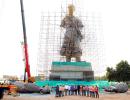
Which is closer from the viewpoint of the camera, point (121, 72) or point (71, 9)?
point (71, 9)

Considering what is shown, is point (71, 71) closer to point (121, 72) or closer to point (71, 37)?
point (71, 37)

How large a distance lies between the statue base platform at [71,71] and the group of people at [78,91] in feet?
78.7

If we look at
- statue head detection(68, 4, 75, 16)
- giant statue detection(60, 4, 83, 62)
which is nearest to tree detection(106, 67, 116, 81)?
giant statue detection(60, 4, 83, 62)

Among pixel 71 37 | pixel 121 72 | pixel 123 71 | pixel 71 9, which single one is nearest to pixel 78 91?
pixel 71 37

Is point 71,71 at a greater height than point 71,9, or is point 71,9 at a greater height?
point 71,9

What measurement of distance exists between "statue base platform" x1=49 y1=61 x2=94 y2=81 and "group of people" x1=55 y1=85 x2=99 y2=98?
78.7 ft

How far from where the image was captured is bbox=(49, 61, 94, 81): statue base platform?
7125 cm

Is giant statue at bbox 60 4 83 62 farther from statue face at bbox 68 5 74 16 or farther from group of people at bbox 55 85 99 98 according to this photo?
group of people at bbox 55 85 99 98

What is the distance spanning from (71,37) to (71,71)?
305 inches

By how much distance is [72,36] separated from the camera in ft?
247

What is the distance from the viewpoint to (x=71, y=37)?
75.1 metres

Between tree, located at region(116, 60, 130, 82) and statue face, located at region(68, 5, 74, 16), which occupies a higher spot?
statue face, located at region(68, 5, 74, 16)

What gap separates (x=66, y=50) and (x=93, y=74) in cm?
765

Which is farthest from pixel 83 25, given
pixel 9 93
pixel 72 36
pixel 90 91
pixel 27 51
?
pixel 9 93
